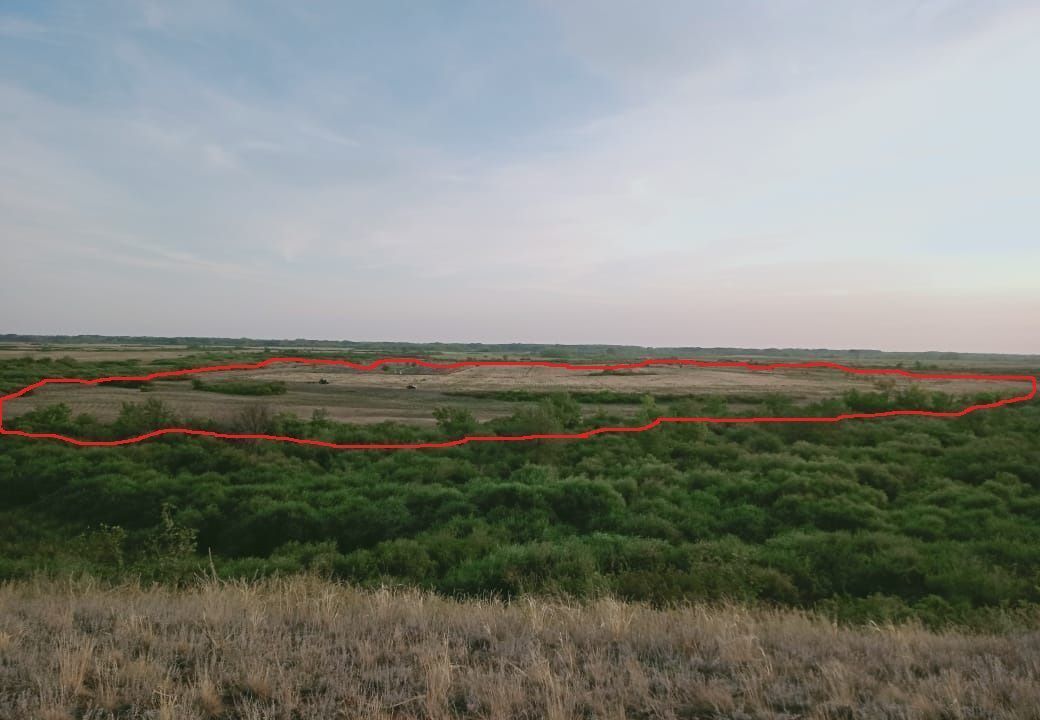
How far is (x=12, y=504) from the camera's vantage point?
15820mm

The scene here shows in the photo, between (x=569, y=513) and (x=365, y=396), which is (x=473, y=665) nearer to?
(x=569, y=513)

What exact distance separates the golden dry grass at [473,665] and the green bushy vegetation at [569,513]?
3267 millimetres

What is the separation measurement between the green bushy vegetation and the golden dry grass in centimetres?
327

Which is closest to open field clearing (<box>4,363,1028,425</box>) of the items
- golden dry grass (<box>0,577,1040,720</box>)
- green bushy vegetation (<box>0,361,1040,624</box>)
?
green bushy vegetation (<box>0,361,1040,624</box>)

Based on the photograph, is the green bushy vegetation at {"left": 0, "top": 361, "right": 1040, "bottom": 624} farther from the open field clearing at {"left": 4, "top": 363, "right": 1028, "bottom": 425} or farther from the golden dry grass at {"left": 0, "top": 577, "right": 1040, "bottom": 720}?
the open field clearing at {"left": 4, "top": 363, "right": 1028, "bottom": 425}

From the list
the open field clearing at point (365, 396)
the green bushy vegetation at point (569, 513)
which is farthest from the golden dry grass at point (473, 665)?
the open field clearing at point (365, 396)

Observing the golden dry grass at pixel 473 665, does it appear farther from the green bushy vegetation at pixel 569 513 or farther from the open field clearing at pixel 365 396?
the open field clearing at pixel 365 396

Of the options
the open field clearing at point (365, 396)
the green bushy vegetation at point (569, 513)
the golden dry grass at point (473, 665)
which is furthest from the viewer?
the open field clearing at point (365, 396)

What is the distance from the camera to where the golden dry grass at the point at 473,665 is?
4316 millimetres

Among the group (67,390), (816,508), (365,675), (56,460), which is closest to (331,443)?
(56,460)

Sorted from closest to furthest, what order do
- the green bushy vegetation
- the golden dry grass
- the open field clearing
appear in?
the golden dry grass → the green bushy vegetation → the open field clearing

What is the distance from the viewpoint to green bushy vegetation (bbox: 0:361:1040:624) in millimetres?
10117

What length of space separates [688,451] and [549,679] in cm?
1727

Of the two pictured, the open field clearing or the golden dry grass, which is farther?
the open field clearing
